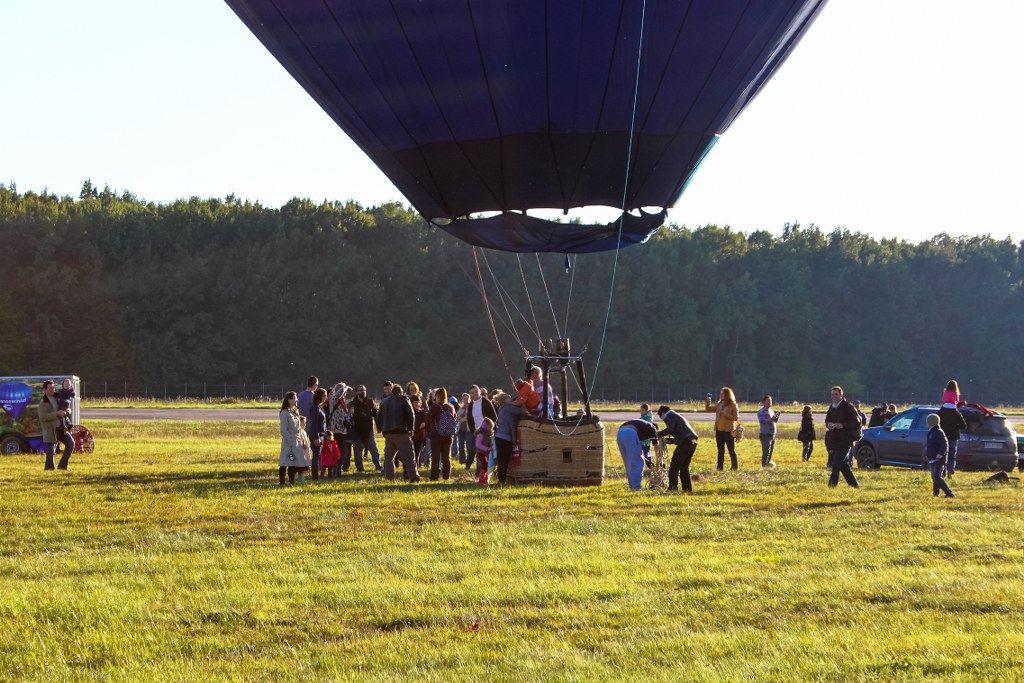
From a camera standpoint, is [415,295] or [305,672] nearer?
[305,672]

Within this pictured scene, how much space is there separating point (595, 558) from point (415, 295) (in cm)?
7604

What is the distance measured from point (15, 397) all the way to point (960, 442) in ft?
56.8

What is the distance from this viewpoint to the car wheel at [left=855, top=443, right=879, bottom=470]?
76.6ft

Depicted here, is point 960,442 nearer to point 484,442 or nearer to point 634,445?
point 634,445

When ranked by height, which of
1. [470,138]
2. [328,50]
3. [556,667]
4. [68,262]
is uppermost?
[68,262]

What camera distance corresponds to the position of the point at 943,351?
105 m

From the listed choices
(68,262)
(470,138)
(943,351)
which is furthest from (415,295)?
(470,138)

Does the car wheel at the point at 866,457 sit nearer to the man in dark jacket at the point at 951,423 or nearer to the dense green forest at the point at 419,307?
the man in dark jacket at the point at 951,423

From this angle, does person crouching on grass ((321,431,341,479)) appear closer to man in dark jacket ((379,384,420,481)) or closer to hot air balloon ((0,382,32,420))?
man in dark jacket ((379,384,420,481))

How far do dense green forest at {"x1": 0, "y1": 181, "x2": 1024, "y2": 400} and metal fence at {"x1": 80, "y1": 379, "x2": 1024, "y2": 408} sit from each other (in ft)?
1.97

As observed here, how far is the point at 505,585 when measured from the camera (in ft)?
31.3

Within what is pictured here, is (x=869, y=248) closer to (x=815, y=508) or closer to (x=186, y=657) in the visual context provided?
(x=815, y=508)

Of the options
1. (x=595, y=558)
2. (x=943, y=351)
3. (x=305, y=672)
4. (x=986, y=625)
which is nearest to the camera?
(x=305, y=672)

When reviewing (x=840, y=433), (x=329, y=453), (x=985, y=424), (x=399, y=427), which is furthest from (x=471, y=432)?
(x=985, y=424)
